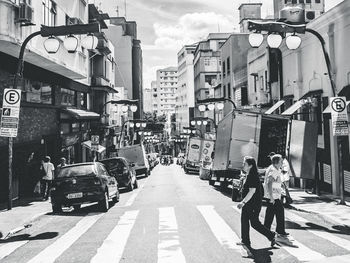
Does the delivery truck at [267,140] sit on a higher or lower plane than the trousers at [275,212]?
higher

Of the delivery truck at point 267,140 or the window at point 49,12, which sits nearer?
the delivery truck at point 267,140

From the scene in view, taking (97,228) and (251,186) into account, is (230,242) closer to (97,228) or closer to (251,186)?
(251,186)

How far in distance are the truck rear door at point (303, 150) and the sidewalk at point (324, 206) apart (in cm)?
98

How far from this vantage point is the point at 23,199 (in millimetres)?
19016

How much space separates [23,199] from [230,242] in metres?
12.8

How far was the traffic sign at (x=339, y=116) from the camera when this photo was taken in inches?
527

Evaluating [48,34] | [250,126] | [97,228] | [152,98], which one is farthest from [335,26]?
[152,98]

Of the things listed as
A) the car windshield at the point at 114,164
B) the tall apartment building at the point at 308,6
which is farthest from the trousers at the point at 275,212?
the tall apartment building at the point at 308,6

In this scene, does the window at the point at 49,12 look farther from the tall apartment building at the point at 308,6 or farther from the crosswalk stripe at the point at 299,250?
the tall apartment building at the point at 308,6

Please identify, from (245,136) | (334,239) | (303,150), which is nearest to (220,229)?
(334,239)

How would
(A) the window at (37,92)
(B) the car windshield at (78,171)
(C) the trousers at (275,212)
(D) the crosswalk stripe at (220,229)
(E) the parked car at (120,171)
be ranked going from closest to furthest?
(D) the crosswalk stripe at (220,229)
(C) the trousers at (275,212)
(B) the car windshield at (78,171)
(A) the window at (37,92)
(E) the parked car at (120,171)

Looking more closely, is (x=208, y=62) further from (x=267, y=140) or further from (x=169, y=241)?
(x=169, y=241)

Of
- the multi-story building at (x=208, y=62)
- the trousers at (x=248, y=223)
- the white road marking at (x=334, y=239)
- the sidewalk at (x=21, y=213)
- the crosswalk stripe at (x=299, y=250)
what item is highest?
the multi-story building at (x=208, y=62)

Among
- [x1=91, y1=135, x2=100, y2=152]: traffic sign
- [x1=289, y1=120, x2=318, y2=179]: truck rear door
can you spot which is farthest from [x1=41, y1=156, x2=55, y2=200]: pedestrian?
[x1=289, y1=120, x2=318, y2=179]: truck rear door
